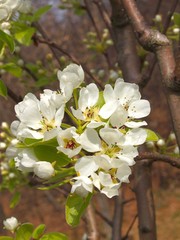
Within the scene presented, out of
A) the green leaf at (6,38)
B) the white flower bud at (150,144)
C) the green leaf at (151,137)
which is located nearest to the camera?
the green leaf at (151,137)

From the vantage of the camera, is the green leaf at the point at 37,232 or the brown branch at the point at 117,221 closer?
the green leaf at the point at 37,232

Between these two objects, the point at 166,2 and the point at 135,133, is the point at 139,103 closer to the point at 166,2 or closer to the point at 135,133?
the point at 135,133

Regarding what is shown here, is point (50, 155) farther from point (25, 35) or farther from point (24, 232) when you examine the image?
point (25, 35)

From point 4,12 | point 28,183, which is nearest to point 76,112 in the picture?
point 4,12

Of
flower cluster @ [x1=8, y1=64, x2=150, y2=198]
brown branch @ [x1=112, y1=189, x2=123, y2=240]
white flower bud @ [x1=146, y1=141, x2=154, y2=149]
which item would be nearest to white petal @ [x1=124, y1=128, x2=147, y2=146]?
flower cluster @ [x1=8, y1=64, x2=150, y2=198]

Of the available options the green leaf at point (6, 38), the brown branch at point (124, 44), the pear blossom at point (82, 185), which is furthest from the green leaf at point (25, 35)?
the pear blossom at point (82, 185)

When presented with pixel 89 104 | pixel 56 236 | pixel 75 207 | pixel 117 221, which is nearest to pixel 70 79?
pixel 89 104

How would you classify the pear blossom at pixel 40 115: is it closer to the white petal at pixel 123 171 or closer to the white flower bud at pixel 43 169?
the white flower bud at pixel 43 169
